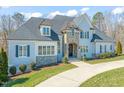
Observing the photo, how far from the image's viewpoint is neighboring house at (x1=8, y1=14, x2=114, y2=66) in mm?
14531

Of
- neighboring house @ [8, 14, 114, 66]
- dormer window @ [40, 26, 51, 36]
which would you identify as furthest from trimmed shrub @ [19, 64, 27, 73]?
dormer window @ [40, 26, 51, 36]

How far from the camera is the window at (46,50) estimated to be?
1467 cm

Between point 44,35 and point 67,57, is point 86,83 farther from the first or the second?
point 44,35

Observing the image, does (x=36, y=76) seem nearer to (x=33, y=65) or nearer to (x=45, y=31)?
(x=33, y=65)

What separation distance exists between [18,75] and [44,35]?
4.76ft

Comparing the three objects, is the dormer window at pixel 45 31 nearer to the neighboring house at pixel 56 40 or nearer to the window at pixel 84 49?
the neighboring house at pixel 56 40

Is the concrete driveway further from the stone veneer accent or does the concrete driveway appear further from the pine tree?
the stone veneer accent

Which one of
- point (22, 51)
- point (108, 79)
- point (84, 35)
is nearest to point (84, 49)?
point (84, 35)

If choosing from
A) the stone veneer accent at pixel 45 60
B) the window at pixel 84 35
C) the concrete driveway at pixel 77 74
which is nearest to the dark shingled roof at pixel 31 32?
the stone veneer accent at pixel 45 60

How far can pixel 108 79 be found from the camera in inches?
572

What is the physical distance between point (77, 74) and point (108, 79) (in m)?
0.93

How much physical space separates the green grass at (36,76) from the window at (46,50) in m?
0.46
